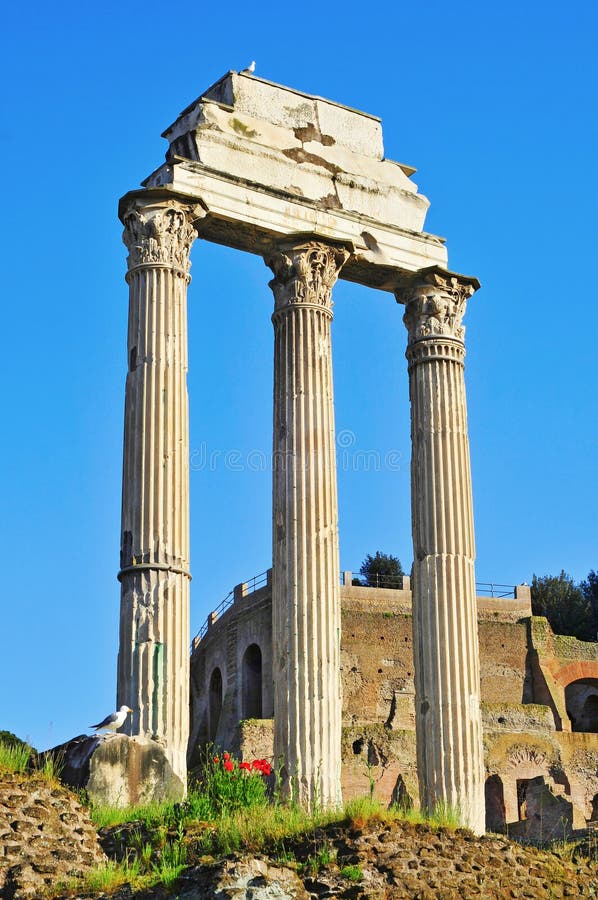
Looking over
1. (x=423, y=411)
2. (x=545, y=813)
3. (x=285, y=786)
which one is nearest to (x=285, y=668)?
(x=285, y=786)

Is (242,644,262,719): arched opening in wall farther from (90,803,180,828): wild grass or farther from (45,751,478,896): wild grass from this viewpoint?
(90,803,180,828): wild grass

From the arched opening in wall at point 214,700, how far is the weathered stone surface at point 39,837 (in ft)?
87.7

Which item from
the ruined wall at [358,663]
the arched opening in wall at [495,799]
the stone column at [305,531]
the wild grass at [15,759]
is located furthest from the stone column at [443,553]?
the arched opening in wall at [495,799]

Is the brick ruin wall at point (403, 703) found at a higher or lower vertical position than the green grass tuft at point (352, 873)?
higher

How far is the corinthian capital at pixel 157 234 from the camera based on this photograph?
53.5 feet

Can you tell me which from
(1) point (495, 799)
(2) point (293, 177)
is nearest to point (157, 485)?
(2) point (293, 177)

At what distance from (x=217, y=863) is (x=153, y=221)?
25.3 ft

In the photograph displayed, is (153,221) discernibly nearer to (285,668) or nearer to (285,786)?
(285,668)

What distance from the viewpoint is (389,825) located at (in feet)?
40.5

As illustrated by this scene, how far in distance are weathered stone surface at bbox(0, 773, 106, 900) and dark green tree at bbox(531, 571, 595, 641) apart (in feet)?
131

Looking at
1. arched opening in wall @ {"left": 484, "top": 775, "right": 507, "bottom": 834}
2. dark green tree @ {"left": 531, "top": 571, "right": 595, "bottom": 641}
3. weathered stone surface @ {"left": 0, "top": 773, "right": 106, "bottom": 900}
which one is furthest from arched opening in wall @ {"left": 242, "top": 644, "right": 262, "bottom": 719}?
weathered stone surface @ {"left": 0, "top": 773, "right": 106, "bottom": 900}

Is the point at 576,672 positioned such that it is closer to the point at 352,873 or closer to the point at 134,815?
the point at 134,815

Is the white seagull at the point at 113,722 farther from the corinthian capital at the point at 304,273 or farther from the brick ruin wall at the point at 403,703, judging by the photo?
the brick ruin wall at the point at 403,703

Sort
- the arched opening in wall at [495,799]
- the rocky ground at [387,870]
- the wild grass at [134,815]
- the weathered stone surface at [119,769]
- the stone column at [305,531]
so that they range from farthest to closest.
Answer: the arched opening in wall at [495,799]
the stone column at [305,531]
the weathered stone surface at [119,769]
the wild grass at [134,815]
the rocky ground at [387,870]
